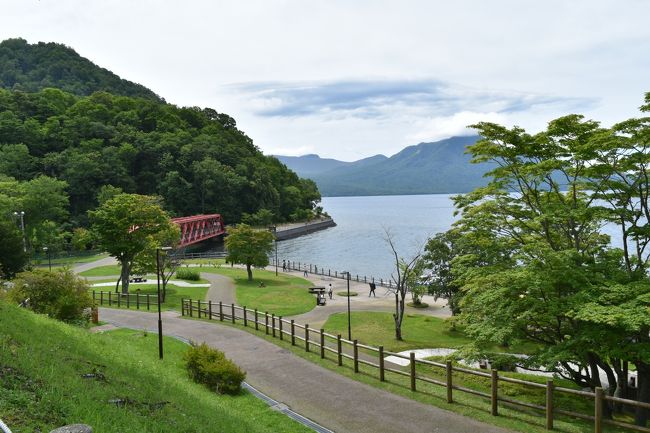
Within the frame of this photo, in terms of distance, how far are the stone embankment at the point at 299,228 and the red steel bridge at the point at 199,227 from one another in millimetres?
15043

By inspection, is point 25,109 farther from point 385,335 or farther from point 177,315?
point 385,335

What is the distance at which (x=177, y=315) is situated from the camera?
92.6ft

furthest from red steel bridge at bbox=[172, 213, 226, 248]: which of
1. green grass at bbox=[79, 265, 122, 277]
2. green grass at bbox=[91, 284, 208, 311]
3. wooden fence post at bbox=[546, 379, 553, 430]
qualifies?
wooden fence post at bbox=[546, 379, 553, 430]

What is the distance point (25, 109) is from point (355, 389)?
118 m

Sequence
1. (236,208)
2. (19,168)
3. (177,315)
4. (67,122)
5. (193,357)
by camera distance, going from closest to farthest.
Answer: (193,357), (177,315), (19,168), (67,122), (236,208)

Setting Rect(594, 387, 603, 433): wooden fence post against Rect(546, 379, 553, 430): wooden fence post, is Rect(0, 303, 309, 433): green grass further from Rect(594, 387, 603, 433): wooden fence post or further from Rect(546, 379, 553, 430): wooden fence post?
Rect(594, 387, 603, 433): wooden fence post

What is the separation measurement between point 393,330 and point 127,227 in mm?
22814

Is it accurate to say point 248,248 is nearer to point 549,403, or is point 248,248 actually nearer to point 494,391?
point 494,391

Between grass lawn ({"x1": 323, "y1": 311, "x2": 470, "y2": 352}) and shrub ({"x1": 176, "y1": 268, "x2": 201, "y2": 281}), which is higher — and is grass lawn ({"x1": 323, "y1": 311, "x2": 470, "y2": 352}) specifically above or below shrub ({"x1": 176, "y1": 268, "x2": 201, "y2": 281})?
below

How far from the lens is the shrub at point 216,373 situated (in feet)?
43.7

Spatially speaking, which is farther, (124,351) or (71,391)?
(124,351)

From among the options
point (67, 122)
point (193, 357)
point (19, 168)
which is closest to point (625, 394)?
point (193, 357)

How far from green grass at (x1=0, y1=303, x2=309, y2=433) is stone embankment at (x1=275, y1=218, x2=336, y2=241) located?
308 feet

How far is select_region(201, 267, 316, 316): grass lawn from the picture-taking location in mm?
36528
